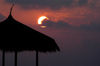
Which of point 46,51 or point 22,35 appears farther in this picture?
point 46,51

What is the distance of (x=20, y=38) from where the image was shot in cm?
1246

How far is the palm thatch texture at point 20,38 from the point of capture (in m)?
12.3

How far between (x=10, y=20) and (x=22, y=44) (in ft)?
4.57

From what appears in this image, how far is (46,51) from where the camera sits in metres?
13.6

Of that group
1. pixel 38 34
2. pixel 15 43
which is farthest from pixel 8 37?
pixel 38 34

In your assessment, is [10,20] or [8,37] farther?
[10,20]

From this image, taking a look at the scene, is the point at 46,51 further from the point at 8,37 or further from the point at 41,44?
the point at 8,37

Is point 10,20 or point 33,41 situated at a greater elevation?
point 10,20

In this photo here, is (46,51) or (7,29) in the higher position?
(7,29)

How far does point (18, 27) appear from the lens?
1284 centimetres

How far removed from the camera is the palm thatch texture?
12326 mm

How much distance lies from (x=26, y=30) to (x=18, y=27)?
0.39 metres

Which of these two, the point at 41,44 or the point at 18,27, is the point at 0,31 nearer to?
the point at 18,27

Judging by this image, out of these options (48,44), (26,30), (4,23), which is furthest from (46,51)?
(4,23)
